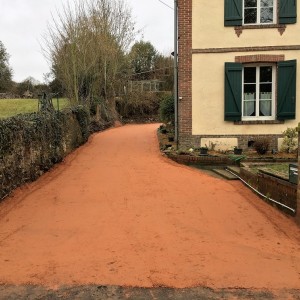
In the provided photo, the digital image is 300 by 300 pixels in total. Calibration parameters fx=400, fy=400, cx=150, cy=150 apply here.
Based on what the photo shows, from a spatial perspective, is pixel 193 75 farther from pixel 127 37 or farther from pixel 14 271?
pixel 127 37

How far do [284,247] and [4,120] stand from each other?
5.92 m

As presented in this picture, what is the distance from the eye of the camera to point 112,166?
39.4ft

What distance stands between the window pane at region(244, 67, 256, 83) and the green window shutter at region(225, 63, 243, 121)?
0.47 metres

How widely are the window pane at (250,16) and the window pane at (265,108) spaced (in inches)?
105

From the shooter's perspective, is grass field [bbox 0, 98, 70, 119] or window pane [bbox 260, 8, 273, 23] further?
grass field [bbox 0, 98, 70, 119]

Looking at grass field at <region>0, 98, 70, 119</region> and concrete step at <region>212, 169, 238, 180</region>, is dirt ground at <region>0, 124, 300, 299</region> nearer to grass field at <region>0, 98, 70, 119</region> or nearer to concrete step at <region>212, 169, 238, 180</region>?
concrete step at <region>212, 169, 238, 180</region>

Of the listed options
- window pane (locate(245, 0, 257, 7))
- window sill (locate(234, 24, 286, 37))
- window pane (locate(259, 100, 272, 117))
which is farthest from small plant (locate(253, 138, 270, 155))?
window pane (locate(245, 0, 257, 7))

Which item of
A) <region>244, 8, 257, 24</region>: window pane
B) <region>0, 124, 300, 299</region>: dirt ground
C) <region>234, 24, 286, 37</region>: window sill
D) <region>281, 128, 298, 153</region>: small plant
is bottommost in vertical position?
<region>0, 124, 300, 299</region>: dirt ground

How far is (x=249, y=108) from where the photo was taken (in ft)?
44.3

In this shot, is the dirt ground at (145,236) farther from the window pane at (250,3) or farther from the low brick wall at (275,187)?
the window pane at (250,3)

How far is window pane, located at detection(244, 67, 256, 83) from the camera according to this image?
13379mm

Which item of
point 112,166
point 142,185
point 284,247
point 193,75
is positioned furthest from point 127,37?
point 284,247

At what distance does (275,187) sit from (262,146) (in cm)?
483

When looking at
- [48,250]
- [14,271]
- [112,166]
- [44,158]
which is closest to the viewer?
[14,271]
